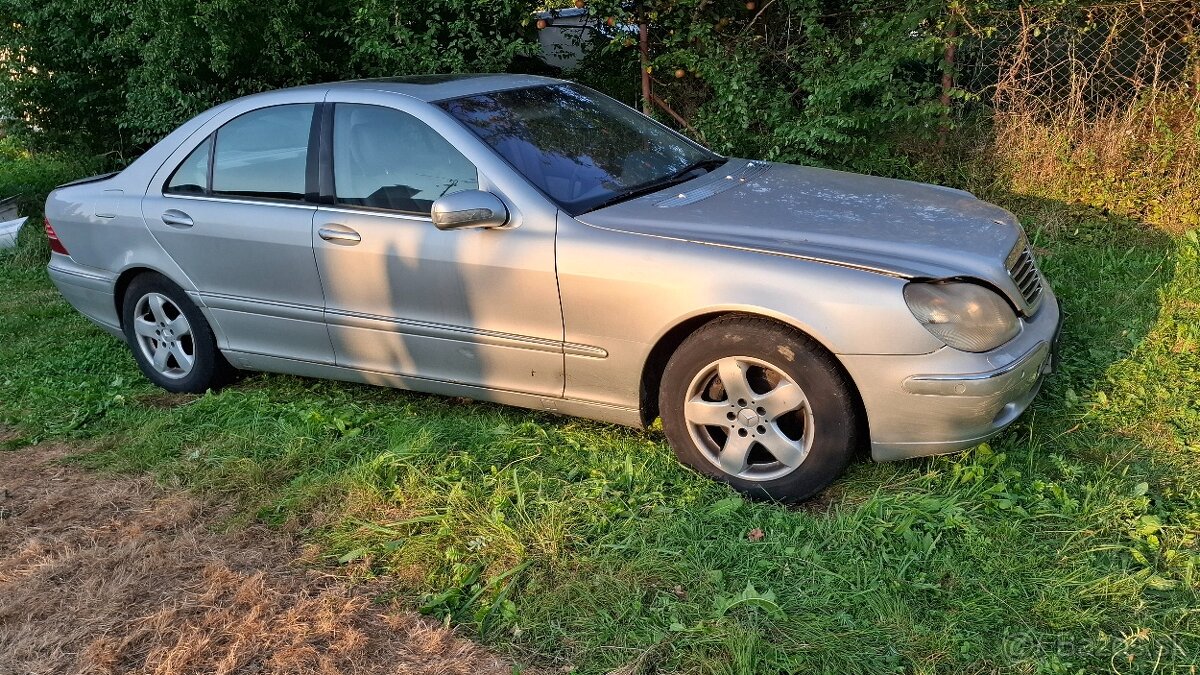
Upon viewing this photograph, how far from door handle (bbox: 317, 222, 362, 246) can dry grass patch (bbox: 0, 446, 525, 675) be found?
1222 millimetres

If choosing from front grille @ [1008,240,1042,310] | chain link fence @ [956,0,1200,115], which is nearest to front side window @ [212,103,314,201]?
front grille @ [1008,240,1042,310]

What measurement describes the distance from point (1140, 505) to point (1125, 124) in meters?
4.07

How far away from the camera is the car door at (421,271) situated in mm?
3975

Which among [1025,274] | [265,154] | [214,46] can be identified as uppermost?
[214,46]

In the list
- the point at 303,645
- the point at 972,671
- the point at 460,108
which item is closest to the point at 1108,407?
the point at 972,671

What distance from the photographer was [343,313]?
4465 millimetres

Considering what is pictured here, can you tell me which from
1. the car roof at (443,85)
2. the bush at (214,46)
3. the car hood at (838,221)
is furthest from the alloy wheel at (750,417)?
the bush at (214,46)

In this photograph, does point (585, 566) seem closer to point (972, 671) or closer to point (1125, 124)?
point (972, 671)

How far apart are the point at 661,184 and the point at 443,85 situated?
112 cm

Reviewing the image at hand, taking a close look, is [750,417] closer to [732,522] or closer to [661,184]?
[732,522]

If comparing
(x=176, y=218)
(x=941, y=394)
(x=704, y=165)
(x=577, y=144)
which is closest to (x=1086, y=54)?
(x=704, y=165)

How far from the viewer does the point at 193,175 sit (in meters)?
4.91

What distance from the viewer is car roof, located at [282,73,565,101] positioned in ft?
14.6

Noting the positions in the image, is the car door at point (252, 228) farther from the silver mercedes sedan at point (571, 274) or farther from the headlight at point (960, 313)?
the headlight at point (960, 313)
